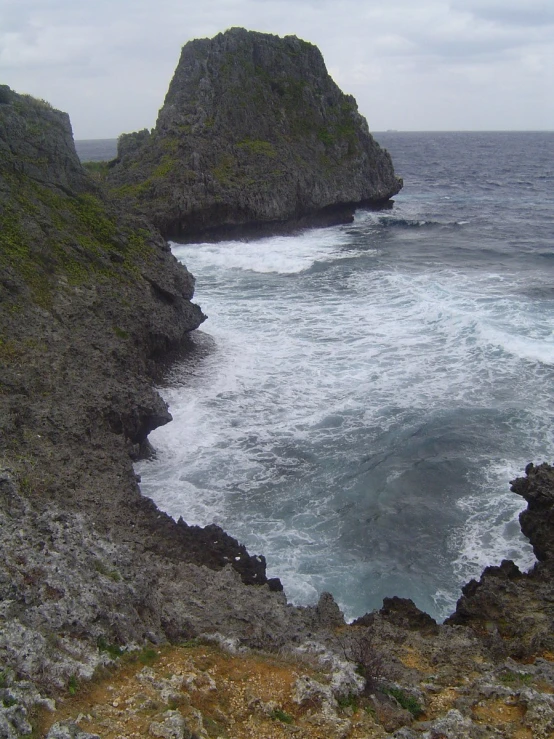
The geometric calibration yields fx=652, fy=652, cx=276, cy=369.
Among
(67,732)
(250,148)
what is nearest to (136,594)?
(67,732)

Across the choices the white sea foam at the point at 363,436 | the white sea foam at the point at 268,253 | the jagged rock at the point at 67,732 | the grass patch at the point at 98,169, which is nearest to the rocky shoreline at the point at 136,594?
the jagged rock at the point at 67,732

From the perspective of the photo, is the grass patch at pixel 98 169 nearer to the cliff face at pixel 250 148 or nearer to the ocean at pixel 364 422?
the cliff face at pixel 250 148

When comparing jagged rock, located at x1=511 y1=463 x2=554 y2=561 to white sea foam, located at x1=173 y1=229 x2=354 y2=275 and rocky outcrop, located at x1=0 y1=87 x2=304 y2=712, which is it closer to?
rocky outcrop, located at x1=0 y1=87 x2=304 y2=712

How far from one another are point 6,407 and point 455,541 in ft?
34.0

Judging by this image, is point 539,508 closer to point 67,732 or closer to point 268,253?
point 67,732

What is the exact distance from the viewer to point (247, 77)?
53.7m

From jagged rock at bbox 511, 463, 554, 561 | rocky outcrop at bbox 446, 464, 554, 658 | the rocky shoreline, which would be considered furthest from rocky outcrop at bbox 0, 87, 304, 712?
jagged rock at bbox 511, 463, 554, 561

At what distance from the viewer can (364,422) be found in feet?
64.7

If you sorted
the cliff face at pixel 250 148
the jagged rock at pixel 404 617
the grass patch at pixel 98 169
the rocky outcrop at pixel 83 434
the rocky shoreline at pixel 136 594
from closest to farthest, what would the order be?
the rocky shoreline at pixel 136 594 → the rocky outcrop at pixel 83 434 → the jagged rock at pixel 404 617 → the cliff face at pixel 250 148 → the grass patch at pixel 98 169

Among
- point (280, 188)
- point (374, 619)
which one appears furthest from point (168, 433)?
point (280, 188)

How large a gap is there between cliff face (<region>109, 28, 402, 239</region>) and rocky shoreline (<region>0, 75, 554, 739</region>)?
25935 millimetres

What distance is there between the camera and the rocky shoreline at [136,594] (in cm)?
820

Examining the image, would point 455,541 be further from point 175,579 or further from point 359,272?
point 359,272

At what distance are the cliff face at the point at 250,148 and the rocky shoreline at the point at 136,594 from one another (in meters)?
25.9
